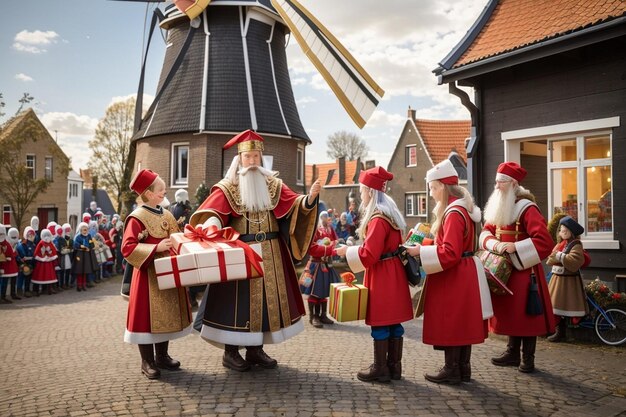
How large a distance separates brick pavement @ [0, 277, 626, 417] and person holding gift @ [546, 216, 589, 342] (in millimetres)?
494

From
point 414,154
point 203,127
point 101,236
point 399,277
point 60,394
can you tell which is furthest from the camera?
point 414,154

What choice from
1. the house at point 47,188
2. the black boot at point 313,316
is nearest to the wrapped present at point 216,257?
the black boot at point 313,316

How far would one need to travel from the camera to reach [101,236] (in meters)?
15.3

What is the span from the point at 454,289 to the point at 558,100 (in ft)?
17.1

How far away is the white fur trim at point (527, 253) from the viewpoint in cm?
493

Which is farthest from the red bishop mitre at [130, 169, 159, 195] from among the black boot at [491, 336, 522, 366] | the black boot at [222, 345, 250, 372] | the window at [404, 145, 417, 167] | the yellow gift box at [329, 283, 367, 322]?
the window at [404, 145, 417, 167]

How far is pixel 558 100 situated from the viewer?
8258mm

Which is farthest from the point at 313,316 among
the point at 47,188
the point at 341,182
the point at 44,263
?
the point at 341,182

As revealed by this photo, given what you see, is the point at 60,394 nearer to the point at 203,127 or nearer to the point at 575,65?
the point at 575,65

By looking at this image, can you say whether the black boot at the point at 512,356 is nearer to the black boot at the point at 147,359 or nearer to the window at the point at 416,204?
the black boot at the point at 147,359

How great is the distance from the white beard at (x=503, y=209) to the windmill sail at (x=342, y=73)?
1.68 metres

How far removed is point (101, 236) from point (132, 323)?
37.7 feet

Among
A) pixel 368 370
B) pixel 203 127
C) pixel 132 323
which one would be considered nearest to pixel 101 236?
pixel 203 127

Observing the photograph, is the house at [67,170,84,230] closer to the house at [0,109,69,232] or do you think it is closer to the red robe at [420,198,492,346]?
the house at [0,109,69,232]
